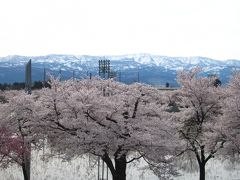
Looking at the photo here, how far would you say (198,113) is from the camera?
31.2 meters

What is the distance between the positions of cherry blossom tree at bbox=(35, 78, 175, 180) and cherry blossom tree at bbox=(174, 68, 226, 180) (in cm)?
632

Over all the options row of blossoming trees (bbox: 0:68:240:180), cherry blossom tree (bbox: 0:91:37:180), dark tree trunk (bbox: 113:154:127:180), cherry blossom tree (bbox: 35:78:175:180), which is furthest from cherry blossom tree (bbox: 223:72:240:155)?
cherry blossom tree (bbox: 0:91:37:180)

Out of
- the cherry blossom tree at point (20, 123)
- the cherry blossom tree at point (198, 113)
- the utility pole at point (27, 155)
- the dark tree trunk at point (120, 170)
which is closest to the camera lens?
the cherry blossom tree at point (20, 123)

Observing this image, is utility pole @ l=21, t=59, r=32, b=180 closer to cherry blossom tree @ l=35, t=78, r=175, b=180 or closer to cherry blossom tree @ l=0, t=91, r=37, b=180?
cherry blossom tree @ l=0, t=91, r=37, b=180

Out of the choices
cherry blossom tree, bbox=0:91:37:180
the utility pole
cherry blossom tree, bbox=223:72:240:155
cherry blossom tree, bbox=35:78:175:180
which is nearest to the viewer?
cherry blossom tree, bbox=35:78:175:180

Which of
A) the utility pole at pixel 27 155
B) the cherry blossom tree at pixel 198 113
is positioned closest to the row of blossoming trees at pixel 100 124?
the utility pole at pixel 27 155

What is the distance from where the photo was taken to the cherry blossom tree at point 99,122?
21781 mm

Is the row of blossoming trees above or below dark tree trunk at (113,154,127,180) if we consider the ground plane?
above

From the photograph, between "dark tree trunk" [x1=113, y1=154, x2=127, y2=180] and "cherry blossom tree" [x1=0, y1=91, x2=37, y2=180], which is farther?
"dark tree trunk" [x1=113, y1=154, x2=127, y2=180]

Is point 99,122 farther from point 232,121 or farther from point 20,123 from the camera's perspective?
point 232,121

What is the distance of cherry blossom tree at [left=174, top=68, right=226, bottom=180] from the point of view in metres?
29.6

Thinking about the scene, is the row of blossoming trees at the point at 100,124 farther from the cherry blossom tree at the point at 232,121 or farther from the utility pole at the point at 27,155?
the utility pole at the point at 27,155

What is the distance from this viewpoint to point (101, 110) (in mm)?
22125

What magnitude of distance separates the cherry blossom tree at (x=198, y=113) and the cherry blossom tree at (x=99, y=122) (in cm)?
632
